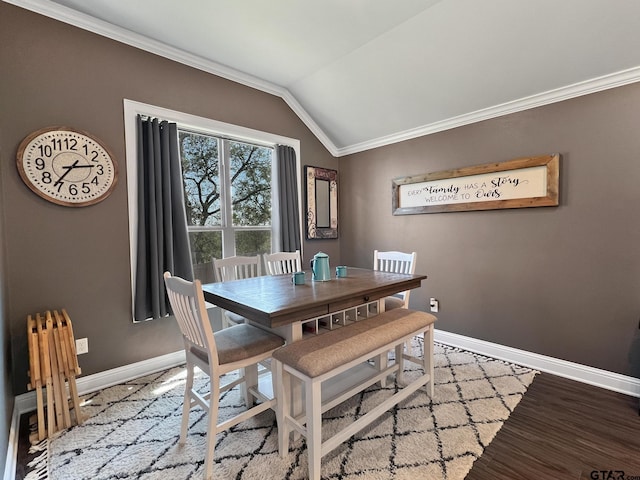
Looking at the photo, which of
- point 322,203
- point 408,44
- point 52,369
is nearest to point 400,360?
point 322,203

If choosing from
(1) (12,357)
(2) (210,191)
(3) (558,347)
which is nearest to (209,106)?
(2) (210,191)

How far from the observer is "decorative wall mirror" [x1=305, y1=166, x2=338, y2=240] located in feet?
12.5

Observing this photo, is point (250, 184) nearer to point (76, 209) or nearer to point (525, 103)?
point (76, 209)

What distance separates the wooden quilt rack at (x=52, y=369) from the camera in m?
1.79

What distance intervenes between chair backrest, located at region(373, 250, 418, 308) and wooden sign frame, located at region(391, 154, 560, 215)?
2.53ft

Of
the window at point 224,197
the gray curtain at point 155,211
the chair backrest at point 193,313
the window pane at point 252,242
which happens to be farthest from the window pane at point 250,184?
the chair backrest at point 193,313

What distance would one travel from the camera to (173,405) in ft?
6.97

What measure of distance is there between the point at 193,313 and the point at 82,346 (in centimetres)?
152

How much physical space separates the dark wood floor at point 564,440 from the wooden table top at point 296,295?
41.1 inches

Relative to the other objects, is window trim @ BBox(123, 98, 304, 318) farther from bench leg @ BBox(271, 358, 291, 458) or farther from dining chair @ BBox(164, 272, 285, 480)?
bench leg @ BBox(271, 358, 291, 458)

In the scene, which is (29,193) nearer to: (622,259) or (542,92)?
(542,92)

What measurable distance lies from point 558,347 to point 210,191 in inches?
136

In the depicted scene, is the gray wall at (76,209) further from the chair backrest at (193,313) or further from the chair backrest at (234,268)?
the chair backrest at (193,313)

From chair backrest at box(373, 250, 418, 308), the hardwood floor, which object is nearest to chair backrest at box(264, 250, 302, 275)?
chair backrest at box(373, 250, 418, 308)
